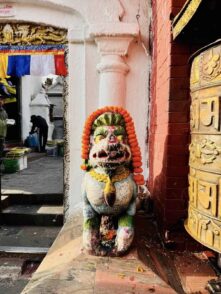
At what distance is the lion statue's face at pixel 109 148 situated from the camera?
8.59 feet

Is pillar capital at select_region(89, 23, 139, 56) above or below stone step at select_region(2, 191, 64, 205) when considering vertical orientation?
above

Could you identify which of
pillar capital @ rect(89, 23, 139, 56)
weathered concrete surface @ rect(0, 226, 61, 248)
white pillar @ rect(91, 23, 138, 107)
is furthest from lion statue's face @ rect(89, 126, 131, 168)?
weathered concrete surface @ rect(0, 226, 61, 248)

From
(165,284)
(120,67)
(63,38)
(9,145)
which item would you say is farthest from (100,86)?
(9,145)

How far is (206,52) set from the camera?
188cm

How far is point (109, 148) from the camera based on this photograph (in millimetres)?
2613

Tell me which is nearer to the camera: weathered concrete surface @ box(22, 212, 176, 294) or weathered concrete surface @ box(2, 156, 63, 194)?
weathered concrete surface @ box(22, 212, 176, 294)

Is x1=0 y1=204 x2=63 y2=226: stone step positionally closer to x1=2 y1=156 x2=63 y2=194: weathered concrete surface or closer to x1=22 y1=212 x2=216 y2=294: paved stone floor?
x1=2 y1=156 x2=63 y2=194: weathered concrete surface

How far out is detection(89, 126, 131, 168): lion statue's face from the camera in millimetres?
2619

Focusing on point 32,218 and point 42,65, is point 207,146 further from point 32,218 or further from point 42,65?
point 32,218

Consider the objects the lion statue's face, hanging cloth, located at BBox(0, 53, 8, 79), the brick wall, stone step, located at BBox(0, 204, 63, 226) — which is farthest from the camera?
stone step, located at BBox(0, 204, 63, 226)

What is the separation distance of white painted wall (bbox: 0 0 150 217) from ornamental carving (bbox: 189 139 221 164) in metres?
2.33

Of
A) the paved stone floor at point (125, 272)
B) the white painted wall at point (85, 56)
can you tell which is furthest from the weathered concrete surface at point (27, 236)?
the paved stone floor at point (125, 272)

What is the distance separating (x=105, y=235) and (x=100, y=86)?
2.21 m

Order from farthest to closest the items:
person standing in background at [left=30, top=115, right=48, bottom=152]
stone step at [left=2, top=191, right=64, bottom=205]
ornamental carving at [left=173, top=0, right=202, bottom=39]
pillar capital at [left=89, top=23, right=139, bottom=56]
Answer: person standing in background at [left=30, top=115, right=48, bottom=152] → stone step at [left=2, top=191, right=64, bottom=205] → pillar capital at [left=89, top=23, right=139, bottom=56] → ornamental carving at [left=173, top=0, right=202, bottom=39]
